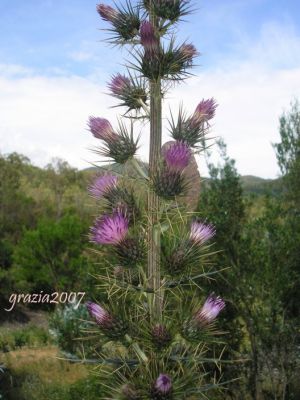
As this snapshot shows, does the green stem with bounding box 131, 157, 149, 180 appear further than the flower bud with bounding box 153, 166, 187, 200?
Yes

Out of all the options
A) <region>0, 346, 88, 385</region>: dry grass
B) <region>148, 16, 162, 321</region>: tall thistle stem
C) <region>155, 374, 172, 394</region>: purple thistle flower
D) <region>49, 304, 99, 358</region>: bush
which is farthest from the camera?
<region>49, 304, 99, 358</region>: bush

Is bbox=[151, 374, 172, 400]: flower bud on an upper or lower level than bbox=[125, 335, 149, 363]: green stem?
lower

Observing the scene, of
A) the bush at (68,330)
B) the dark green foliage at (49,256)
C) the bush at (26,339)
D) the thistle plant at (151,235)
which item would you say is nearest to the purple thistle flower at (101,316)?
the thistle plant at (151,235)

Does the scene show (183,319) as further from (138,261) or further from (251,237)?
(251,237)

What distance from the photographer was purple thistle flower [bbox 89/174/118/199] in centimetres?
404

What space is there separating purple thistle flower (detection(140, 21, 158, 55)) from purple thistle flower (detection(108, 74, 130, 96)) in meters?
0.29

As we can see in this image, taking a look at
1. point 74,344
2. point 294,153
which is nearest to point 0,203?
point 294,153

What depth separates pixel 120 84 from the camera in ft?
13.7

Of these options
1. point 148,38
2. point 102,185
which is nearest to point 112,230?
point 102,185

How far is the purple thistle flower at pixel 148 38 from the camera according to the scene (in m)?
3.95

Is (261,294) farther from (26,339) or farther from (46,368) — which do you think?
(26,339)

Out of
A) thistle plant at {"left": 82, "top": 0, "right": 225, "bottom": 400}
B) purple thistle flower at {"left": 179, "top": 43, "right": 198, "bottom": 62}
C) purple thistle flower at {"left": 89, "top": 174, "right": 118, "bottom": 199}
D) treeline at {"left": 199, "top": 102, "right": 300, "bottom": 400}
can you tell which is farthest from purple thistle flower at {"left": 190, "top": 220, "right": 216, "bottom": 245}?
treeline at {"left": 199, "top": 102, "right": 300, "bottom": 400}

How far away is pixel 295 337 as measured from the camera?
29.7 feet

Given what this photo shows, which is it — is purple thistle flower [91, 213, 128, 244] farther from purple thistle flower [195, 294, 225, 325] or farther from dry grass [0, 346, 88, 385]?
dry grass [0, 346, 88, 385]
